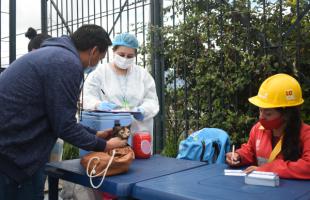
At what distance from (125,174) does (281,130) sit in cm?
87

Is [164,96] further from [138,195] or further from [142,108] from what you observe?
Result: [138,195]

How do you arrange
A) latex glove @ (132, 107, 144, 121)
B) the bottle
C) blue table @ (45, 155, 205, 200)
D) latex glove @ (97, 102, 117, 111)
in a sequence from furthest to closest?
latex glove @ (132, 107, 144, 121) → latex glove @ (97, 102, 117, 111) → the bottle → blue table @ (45, 155, 205, 200)

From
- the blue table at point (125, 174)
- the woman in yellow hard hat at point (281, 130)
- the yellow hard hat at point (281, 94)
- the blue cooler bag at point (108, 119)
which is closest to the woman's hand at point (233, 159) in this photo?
the woman in yellow hard hat at point (281, 130)

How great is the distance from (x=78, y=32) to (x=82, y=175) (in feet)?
2.51

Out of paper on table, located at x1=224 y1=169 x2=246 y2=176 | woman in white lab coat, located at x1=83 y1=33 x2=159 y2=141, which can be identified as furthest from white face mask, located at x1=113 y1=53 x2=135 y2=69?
paper on table, located at x1=224 y1=169 x2=246 y2=176

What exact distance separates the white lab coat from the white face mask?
7 centimetres

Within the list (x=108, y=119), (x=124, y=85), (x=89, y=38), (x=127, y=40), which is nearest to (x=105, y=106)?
(x=108, y=119)

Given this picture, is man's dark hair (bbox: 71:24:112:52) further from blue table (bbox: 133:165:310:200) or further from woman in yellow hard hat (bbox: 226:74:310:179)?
woman in yellow hard hat (bbox: 226:74:310:179)

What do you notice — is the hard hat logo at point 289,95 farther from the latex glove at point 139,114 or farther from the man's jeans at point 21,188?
the man's jeans at point 21,188

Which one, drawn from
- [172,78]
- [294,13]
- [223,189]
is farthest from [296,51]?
[223,189]

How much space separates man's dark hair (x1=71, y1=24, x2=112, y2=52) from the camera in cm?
189

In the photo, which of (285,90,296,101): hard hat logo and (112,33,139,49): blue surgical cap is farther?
(112,33,139,49): blue surgical cap

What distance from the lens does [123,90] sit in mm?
2773

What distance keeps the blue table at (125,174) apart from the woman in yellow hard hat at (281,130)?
36cm
